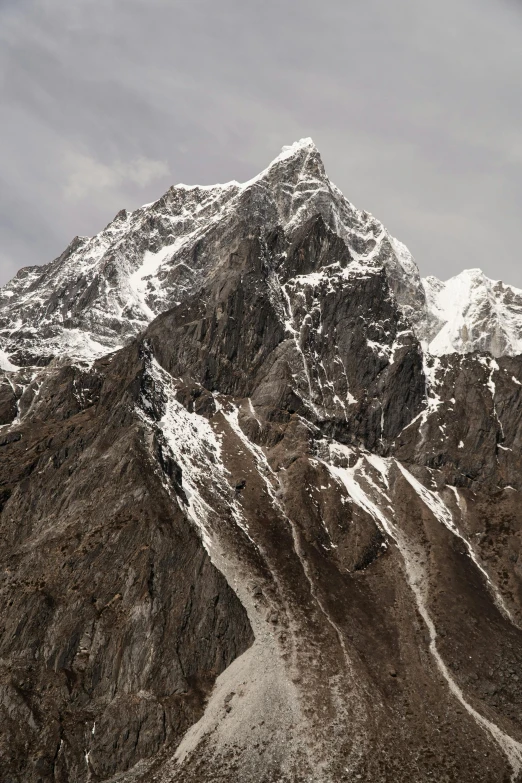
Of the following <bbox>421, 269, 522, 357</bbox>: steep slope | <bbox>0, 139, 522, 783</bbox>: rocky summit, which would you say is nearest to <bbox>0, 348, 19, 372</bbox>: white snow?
<bbox>0, 139, 522, 783</bbox>: rocky summit

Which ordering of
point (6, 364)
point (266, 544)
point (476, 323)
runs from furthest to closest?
point (476, 323)
point (6, 364)
point (266, 544)

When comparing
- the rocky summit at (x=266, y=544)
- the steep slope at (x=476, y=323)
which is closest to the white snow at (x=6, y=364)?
the rocky summit at (x=266, y=544)

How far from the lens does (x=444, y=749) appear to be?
61.1 meters

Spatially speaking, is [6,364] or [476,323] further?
[476,323]

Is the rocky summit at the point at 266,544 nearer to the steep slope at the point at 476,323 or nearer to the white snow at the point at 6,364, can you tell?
the white snow at the point at 6,364

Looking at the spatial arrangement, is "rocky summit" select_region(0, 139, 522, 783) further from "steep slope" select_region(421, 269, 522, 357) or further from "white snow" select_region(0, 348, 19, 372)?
"steep slope" select_region(421, 269, 522, 357)

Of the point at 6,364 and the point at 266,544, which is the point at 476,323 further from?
the point at 6,364

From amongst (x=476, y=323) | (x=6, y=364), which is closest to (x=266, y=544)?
(x=6, y=364)

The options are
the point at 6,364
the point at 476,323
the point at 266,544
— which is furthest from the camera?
the point at 476,323

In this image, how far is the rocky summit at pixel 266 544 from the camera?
61.8 metres

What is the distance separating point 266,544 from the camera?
91625 millimetres

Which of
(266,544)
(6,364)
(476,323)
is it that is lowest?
(266,544)

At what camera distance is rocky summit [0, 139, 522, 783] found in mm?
61781

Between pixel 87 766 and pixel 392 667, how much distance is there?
125 feet
